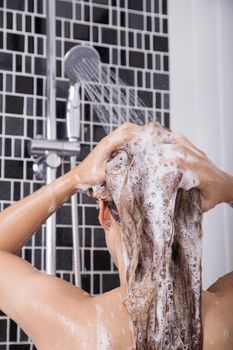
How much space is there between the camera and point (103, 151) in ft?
3.85

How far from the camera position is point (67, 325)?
110 cm

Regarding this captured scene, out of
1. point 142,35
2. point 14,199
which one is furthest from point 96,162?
point 142,35

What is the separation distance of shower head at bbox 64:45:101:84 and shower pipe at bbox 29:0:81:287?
0.06 meters

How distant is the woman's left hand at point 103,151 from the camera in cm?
116

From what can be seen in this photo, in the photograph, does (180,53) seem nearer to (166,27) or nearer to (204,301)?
(166,27)

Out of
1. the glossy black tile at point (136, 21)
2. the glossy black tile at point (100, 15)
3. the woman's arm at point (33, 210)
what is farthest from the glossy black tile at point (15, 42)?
the woman's arm at point (33, 210)

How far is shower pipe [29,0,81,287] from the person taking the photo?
1843 mm

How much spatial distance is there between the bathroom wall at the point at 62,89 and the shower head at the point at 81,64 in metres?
0.03

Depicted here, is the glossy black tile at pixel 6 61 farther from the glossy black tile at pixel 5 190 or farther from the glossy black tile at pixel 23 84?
the glossy black tile at pixel 5 190

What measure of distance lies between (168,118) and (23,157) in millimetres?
475

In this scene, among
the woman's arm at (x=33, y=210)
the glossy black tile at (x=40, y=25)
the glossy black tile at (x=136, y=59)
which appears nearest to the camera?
the woman's arm at (x=33, y=210)

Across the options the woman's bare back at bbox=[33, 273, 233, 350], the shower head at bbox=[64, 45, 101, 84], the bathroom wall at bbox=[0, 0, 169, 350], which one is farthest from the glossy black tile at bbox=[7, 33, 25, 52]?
the woman's bare back at bbox=[33, 273, 233, 350]

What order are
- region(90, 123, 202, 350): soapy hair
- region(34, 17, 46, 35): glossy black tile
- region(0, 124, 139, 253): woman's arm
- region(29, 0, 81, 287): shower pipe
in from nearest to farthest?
region(90, 123, 202, 350): soapy hair, region(0, 124, 139, 253): woman's arm, region(29, 0, 81, 287): shower pipe, region(34, 17, 46, 35): glossy black tile

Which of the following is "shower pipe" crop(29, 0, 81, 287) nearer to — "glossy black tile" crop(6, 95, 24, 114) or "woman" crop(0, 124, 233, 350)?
"glossy black tile" crop(6, 95, 24, 114)
